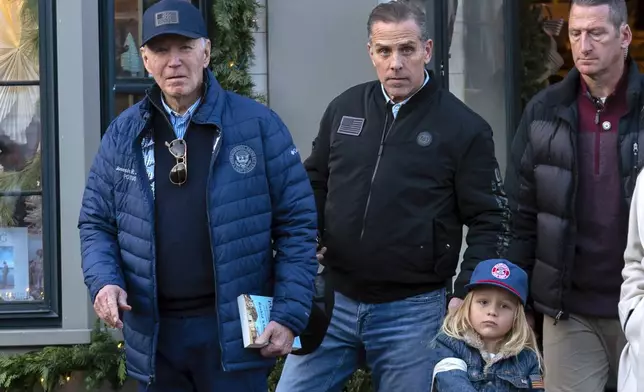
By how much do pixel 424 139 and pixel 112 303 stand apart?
143 centimetres

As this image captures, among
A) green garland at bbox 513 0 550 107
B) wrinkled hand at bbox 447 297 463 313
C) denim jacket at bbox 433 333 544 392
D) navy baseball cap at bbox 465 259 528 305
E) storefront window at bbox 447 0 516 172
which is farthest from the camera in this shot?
green garland at bbox 513 0 550 107

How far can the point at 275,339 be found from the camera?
173 inches

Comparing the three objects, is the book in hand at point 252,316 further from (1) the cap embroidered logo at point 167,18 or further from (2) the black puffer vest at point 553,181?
(2) the black puffer vest at point 553,181

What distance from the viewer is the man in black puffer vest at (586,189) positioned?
483cm

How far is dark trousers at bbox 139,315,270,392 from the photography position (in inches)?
173

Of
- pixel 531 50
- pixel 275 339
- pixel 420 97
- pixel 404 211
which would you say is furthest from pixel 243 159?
pixel 531 50

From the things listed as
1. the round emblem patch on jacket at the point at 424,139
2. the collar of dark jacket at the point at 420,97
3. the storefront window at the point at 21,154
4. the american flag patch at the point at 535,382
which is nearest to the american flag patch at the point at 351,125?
the collar of dark jacket at the point at 420,97

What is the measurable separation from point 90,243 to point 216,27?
301 centimetres

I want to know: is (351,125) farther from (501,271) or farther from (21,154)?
(21,154)

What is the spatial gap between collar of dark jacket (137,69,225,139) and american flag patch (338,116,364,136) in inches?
27.4

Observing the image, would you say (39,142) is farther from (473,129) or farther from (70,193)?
(473,129)

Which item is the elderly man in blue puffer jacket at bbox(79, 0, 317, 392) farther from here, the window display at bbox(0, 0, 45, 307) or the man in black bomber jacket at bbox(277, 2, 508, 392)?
the window display at bbox(0, 0, 45, 307)

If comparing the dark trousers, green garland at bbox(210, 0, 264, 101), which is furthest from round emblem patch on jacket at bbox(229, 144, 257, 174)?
green garland at bbox(210, 0, 264, 101)

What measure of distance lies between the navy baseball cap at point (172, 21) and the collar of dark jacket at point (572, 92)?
1.51m
